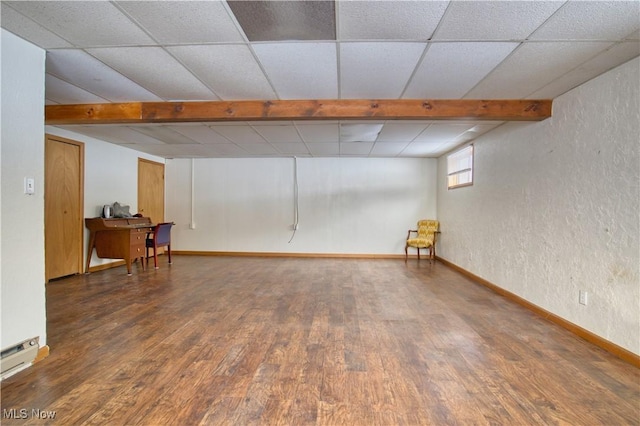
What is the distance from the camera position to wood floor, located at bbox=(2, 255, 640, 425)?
64.4 inches

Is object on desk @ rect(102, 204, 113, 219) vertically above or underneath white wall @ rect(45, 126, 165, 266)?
underneath

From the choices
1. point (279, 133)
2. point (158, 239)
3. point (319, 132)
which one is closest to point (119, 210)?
point (158, 239)

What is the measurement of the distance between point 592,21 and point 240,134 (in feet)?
13.3

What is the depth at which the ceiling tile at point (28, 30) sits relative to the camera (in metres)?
1.87

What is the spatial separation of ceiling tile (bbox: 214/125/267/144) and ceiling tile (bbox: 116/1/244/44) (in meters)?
2.20

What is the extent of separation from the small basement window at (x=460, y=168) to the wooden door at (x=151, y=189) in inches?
240

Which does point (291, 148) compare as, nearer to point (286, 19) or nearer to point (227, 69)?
point (227, 69)

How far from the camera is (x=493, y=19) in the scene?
186 cm

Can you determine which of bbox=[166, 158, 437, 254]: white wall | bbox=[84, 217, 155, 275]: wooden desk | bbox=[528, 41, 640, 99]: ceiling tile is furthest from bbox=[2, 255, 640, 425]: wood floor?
bbox=[166, 158, 437, 254]: white wall

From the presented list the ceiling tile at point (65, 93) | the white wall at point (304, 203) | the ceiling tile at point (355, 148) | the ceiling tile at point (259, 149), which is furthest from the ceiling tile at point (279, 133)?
the ceiling tile at point (65, 93)

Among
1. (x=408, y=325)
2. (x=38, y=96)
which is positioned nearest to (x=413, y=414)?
(x=408, y=325)

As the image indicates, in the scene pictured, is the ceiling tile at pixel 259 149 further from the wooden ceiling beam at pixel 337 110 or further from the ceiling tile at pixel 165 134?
the wooden ceiling beam at pixel 337 110

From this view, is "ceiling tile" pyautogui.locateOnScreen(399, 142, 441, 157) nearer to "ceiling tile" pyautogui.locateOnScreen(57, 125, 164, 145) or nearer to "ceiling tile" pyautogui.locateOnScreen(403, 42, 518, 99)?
"ceiling tile" pyautogui.locateOnScreen(403, 42, 518, 99)

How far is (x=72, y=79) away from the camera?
278 centimetres
